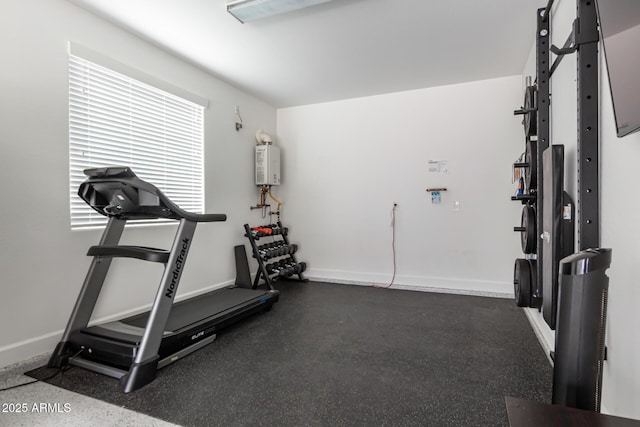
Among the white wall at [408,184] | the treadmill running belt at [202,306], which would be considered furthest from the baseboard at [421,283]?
the treadmill running belt at [202,306]

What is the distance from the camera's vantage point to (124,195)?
210 centimetres

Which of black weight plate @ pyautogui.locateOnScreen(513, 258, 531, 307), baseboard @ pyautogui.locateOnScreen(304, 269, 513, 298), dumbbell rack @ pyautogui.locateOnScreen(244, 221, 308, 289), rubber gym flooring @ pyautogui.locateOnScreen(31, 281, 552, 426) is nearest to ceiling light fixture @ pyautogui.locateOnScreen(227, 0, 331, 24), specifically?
dumbbell rack @ pyautogui.locateOnScreen(244, 221, 308, 289)

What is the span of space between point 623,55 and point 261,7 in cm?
222

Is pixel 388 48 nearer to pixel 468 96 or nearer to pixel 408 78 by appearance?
pixel 408 78

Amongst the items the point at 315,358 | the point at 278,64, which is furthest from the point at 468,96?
→ the point at 315,358

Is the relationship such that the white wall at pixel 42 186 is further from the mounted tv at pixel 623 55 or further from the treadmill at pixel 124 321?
the mounted tv at pixel 623 55

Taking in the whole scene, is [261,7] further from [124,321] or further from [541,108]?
[124,321]

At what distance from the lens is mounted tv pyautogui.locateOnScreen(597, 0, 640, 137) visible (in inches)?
38.2

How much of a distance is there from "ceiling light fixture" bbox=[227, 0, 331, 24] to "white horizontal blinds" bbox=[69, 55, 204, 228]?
1.20 m

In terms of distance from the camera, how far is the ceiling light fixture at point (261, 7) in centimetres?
231

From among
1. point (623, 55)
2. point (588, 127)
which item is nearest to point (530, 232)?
point (588, 127)

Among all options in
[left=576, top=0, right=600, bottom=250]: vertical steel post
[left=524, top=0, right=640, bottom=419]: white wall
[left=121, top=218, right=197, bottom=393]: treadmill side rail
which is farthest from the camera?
[left=121, top=218, right=197, bottom=393]: treadmill side rail

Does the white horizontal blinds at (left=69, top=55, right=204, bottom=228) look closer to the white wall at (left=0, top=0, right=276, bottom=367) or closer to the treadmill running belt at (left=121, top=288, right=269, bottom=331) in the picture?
the white wall at (left=0, top=0, right=276, bottom=367)

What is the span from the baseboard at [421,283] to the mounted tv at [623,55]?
318 cm
